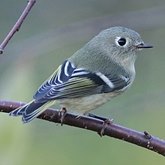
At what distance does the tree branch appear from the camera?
A: 118 inches

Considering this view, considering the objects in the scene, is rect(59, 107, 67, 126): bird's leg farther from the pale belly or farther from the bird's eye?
the bird's eye

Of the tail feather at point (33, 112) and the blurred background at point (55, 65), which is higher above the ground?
the blurred background at point (55, 65)

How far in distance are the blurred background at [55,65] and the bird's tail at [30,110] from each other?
46mm

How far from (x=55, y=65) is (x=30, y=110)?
11.8 feet

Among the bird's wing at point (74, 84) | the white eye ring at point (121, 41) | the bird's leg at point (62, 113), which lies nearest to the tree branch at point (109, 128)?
the bird's leg at point (62, 113)

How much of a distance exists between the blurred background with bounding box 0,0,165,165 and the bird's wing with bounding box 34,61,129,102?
0.11 metres

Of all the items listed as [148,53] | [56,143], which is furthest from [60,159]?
[148,53]

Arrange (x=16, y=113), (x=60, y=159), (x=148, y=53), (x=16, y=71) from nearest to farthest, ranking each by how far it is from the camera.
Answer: (x=16, y=113)
(x=16, y=71)
(x=60, y=159)
(x=148, y=53)

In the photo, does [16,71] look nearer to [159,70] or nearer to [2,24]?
[159,70]

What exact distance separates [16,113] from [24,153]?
0.61ft

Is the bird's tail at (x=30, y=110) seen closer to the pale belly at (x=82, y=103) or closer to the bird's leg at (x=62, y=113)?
the bird's leg at (x=62, y=113)

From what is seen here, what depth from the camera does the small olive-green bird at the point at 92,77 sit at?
3238mm

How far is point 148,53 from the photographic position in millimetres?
6195

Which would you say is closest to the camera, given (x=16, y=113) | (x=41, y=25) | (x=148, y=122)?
(x=16, y=113)
